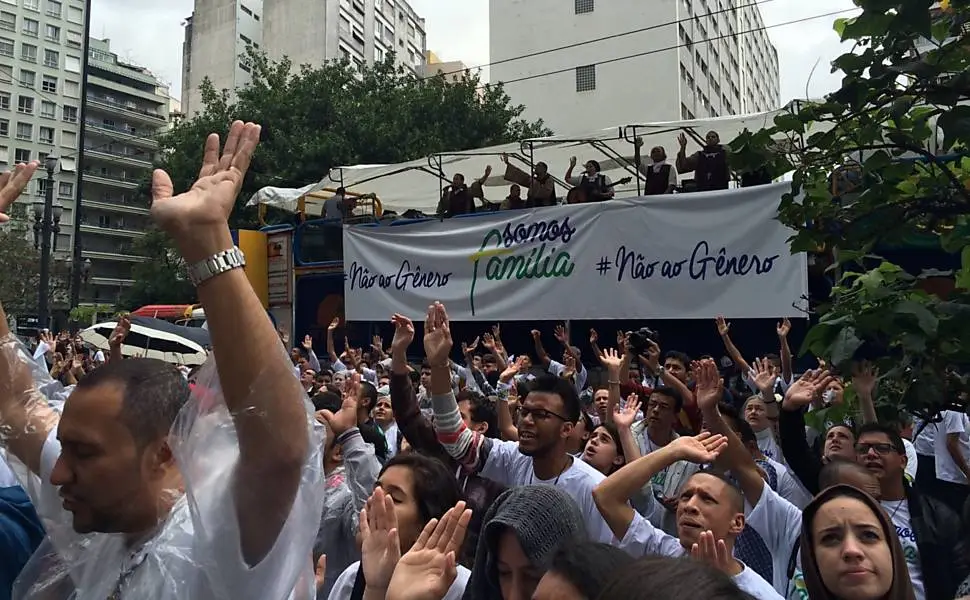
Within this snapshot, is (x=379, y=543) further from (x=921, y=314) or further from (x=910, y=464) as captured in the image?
(x=910, y=464)

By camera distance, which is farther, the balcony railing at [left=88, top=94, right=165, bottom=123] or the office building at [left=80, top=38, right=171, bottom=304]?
the balcony railing at [left=88, top=94, right=165, bottom=123]

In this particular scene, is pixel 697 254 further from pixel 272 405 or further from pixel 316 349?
pixel 272 405

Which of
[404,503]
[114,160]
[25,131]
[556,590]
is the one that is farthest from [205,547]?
[114,160]

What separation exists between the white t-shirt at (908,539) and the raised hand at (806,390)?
0.52 meters

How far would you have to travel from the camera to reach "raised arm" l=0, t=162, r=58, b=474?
1.83 m

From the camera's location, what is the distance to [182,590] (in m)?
1.21

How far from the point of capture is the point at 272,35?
41.3 meters

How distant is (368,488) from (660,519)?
128cm

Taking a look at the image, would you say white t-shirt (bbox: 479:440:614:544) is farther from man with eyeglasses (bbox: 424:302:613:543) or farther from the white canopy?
the white canopy

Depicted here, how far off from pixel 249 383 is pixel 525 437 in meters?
2.16

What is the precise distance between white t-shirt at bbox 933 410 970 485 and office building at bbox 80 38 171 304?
4701cm

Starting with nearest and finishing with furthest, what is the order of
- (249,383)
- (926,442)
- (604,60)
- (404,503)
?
(249,383) < (404,503) < (926,442) < (604,60)

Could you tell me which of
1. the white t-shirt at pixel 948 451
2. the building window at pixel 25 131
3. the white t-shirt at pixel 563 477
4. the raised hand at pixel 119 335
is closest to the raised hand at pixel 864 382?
the white t-shirt at pixel 563 477

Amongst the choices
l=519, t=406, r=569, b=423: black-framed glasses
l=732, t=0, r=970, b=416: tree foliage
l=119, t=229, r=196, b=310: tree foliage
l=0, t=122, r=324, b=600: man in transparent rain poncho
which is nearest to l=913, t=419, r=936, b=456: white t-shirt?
l=519, t=406, r=569, b=423: black-framed glasses
